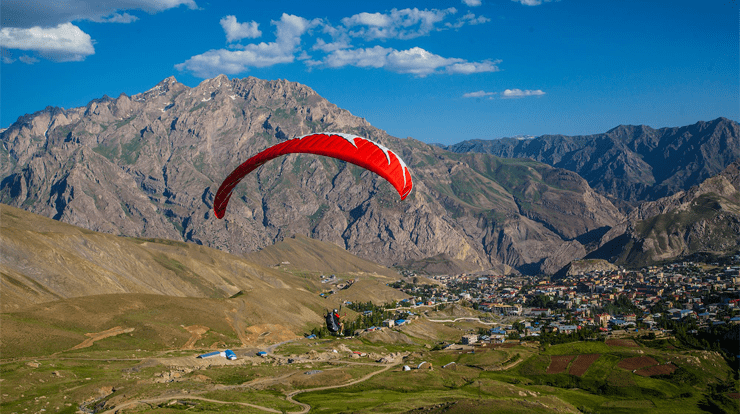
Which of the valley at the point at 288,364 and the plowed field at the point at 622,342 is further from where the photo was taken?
the plowed field at the point at 622,342

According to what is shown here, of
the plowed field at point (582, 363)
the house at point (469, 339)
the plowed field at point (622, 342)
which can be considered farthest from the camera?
the house at point (469, 339)

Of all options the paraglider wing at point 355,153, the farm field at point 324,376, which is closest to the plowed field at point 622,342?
the farm field at point 324,376

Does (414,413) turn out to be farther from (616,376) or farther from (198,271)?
(198,271)

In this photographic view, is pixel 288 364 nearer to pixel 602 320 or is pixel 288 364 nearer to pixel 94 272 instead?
pixel 94 272

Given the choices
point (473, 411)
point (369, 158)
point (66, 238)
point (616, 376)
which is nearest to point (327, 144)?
point (369, 158)

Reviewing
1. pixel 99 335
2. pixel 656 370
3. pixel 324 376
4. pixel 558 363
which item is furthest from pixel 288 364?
pixel 656 370

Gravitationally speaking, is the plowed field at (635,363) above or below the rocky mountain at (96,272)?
below

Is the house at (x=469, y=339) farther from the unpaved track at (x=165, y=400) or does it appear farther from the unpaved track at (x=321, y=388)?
the unpaved track at (x=165, y=400)
